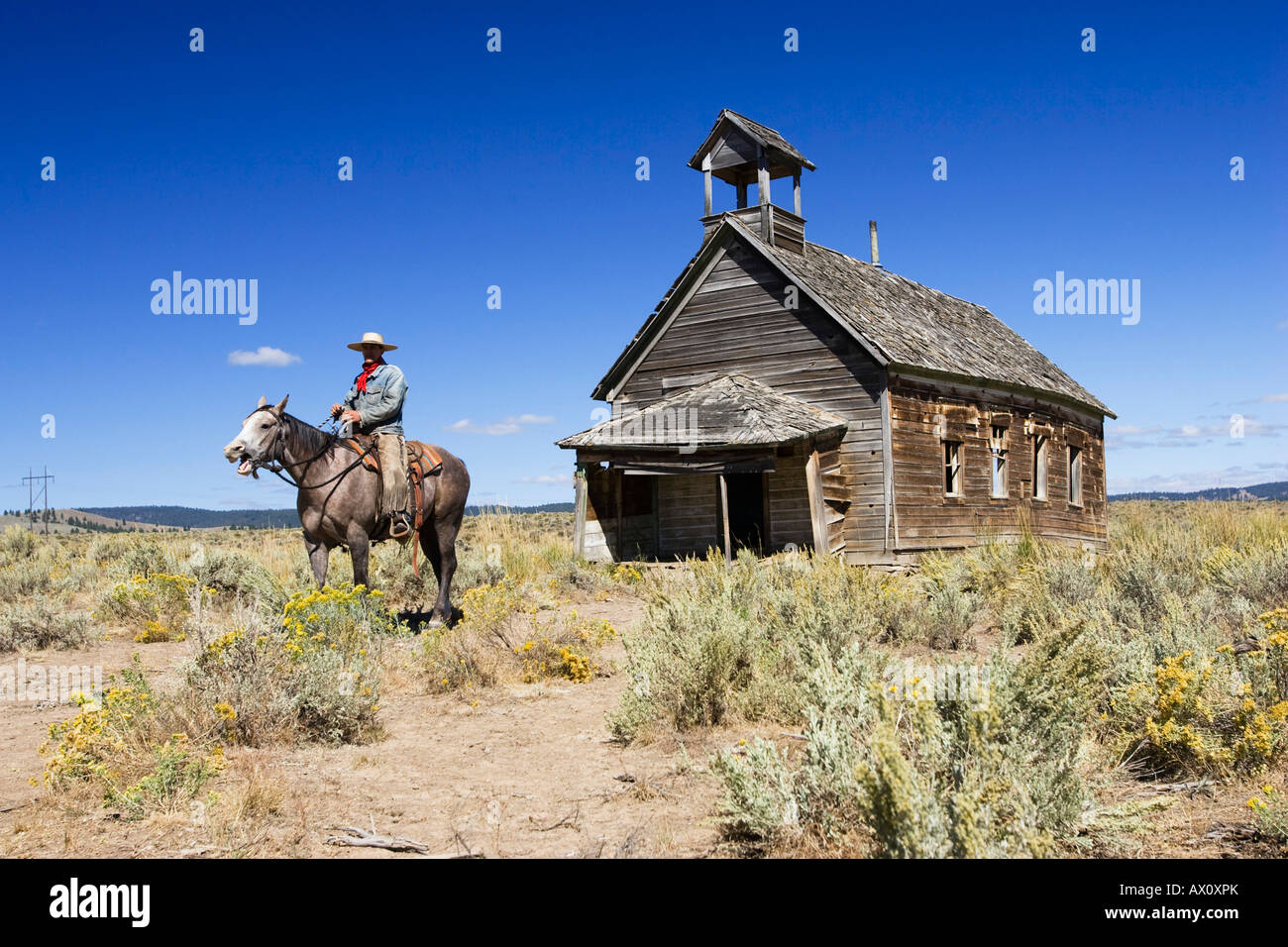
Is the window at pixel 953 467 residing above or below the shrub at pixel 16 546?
above

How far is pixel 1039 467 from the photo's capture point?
70.5 feet

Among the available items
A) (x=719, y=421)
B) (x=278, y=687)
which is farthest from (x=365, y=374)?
(x=719, y=421)

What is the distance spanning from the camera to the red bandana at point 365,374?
9.94 metres

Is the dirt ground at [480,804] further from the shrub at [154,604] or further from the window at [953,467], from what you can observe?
the window at [953,467]

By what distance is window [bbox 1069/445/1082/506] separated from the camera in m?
23.3

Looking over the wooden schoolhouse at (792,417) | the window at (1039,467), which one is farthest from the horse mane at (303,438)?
the window at (1039,467)

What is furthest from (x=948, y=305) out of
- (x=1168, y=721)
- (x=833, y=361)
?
(x=1168, y=721)

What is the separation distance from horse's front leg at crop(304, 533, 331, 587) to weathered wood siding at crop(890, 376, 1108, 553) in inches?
413

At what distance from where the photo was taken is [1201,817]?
4.11 m

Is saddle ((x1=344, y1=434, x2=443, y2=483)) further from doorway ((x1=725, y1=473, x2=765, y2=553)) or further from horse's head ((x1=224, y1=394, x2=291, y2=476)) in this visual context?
doorway ((x1=725, y1=473, x2=765, y2=553))

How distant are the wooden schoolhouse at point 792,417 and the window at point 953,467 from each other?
38 mm

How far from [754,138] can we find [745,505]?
288 inches

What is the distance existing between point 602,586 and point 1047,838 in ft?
38.9

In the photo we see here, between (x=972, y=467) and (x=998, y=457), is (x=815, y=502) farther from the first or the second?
(x=998, y=457)
